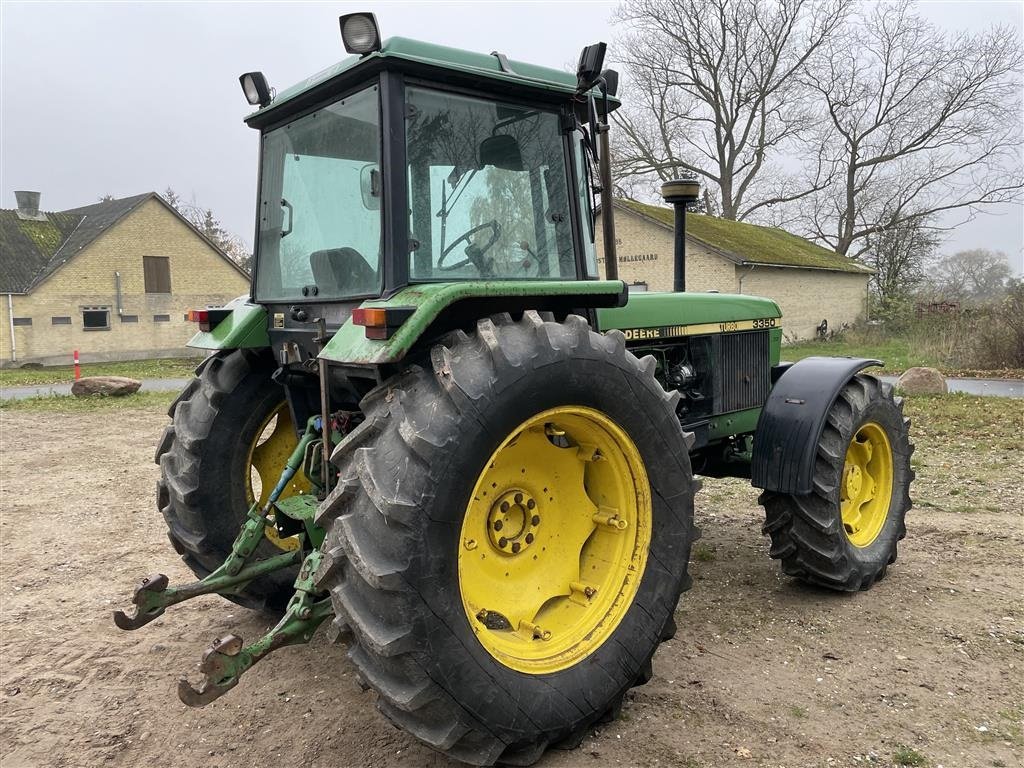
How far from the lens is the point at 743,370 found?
4.80 meters

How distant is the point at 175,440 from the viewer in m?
3.66

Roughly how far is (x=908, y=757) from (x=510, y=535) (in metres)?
1.59

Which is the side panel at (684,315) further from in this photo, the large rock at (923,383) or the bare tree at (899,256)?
the bare tree at (899,256)

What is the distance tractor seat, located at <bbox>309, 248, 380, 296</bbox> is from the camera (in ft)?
9.87

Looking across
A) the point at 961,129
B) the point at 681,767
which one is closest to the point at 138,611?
the point at 681,767

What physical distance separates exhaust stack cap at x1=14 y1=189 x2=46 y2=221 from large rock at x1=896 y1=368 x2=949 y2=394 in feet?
103

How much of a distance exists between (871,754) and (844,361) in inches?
91.3

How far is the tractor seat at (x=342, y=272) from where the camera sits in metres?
3.01

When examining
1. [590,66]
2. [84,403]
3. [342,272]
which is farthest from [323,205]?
[84,403]

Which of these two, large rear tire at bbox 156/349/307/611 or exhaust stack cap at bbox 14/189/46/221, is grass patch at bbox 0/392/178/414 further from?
exhaust stack cap at bbox 14/189/46/221

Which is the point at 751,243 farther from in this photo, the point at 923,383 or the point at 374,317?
the point at 374,317

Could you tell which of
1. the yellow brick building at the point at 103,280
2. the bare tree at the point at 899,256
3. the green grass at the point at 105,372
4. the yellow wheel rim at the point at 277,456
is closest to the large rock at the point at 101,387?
the green grass at the point at 105,372

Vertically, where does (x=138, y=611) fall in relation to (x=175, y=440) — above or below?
below

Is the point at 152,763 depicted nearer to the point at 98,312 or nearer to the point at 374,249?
the point at 374,249
